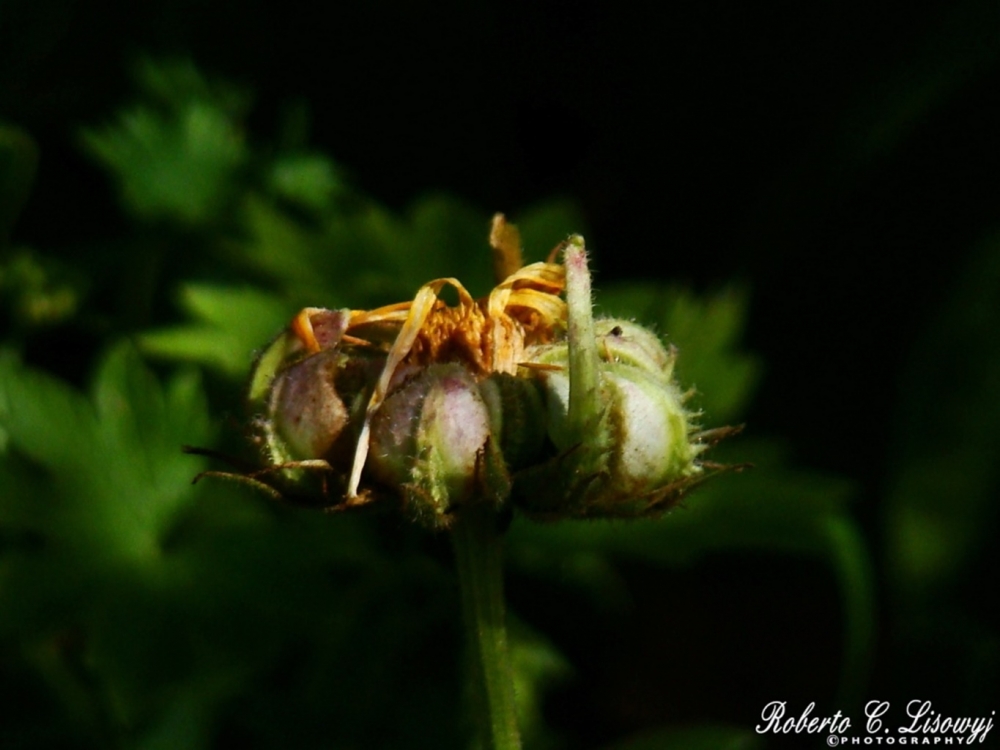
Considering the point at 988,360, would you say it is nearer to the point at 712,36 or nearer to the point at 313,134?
the point at 712,36

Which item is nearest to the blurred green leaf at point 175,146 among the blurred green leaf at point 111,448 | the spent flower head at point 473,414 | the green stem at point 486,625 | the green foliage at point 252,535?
the green foliage at point 252,535

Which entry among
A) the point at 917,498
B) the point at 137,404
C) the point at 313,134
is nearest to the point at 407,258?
the point at 137,404

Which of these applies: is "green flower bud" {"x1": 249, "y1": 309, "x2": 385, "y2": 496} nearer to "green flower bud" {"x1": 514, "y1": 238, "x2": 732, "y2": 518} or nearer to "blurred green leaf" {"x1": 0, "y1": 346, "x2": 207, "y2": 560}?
"green flower bud" {"x1": 514, "y1": 238, "x2": 732, "y2": 518}

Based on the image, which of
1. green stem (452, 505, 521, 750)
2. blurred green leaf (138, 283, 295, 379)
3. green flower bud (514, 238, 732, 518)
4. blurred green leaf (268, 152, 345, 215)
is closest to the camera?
green flower bud (514, 238, 732, 518)

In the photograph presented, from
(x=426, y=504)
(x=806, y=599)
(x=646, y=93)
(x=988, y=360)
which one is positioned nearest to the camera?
(x=426, y=504)

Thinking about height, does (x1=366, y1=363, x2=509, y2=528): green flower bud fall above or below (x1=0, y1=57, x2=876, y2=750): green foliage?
below

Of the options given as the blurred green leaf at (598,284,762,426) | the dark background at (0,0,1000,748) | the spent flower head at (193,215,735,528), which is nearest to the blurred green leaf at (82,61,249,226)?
the dark background at (0,0,1000,748)

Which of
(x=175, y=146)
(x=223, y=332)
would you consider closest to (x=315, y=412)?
(x=223, y=332)
